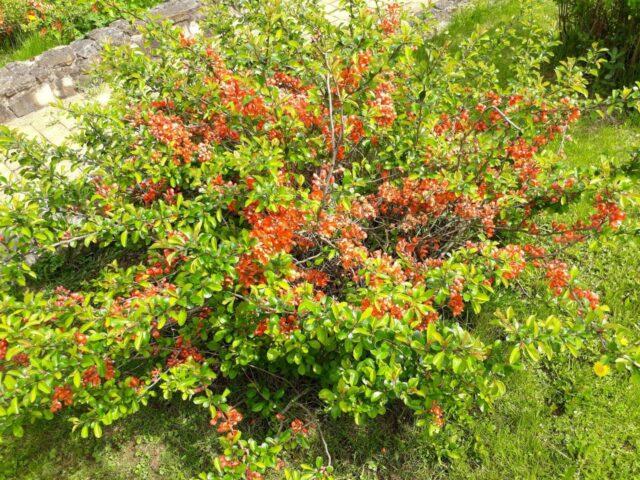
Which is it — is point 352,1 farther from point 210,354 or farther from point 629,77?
point 629,77

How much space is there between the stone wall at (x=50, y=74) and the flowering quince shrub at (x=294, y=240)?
2.47 meters

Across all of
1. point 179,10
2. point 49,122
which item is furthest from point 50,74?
point 179,10

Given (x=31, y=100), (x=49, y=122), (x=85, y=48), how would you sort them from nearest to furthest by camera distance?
(x=49, y=122), (x=31, y=100), (x=85, y=48)

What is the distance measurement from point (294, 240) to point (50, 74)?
13.8ft

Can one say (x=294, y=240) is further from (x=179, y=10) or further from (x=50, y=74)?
(x=179, y=10)

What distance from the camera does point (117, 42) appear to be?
567 cm

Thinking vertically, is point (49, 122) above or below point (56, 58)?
below

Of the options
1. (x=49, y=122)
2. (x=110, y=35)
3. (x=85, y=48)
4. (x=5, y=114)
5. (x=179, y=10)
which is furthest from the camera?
(x=179, y=10)

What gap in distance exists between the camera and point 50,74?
527 cm

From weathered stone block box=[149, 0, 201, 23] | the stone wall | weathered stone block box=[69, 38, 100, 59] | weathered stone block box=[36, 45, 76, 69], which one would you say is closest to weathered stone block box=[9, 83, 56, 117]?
the stone wall

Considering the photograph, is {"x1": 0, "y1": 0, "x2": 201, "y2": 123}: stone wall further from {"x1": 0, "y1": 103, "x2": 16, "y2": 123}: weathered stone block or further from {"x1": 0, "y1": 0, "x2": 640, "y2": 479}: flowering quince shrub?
{"x1": 0, "y1": 0, "x2": 640, "y2": 479}: flowering quince shrub

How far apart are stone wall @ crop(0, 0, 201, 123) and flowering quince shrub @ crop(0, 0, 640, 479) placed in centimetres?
247

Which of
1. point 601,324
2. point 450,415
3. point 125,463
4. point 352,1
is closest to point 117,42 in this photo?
point 352,1

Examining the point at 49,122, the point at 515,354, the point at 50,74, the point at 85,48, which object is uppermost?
the point at 85,48
